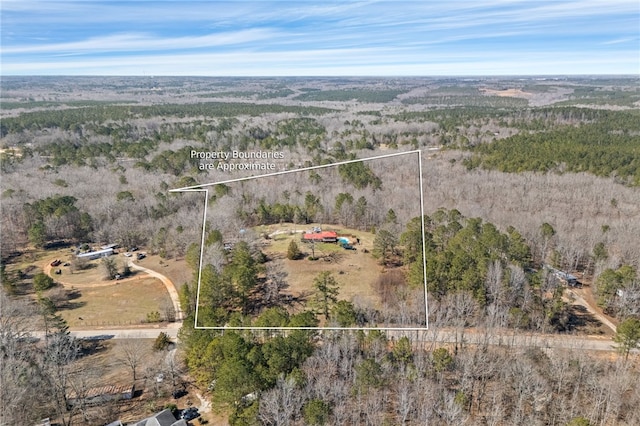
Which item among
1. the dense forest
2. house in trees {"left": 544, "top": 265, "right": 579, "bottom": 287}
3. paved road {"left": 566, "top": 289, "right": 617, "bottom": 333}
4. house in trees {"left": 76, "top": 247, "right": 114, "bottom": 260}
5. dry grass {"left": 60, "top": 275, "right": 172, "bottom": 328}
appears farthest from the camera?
house in trees {"left": 76, "top": 247, "right": 114, "bottom": 260}

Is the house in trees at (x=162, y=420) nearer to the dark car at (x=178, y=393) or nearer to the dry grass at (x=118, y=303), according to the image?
the dark car at (x=178, y=393)

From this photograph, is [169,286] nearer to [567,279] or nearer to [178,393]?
[178,393]

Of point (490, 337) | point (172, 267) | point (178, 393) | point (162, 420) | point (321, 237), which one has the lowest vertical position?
point (178, 393)

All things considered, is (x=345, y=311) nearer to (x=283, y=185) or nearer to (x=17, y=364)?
(x=283, y=185)

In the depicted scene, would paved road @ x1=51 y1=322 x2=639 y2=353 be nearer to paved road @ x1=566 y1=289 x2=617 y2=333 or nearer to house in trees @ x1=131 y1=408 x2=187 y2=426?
paved road @ x1=566 y1=289 x2=617 y2=333

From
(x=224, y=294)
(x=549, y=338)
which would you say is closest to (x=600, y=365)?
(x=549, y=338)

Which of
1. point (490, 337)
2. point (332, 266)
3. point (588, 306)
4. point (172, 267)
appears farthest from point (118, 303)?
point (588, 306)

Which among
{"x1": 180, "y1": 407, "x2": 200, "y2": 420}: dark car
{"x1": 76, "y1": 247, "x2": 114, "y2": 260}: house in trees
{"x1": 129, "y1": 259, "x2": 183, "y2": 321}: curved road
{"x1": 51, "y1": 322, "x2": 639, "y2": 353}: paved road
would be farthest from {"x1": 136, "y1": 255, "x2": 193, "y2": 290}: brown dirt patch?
{"x1": 180, "y1": 407, "x2": 200, "y2": 420}: dark car
